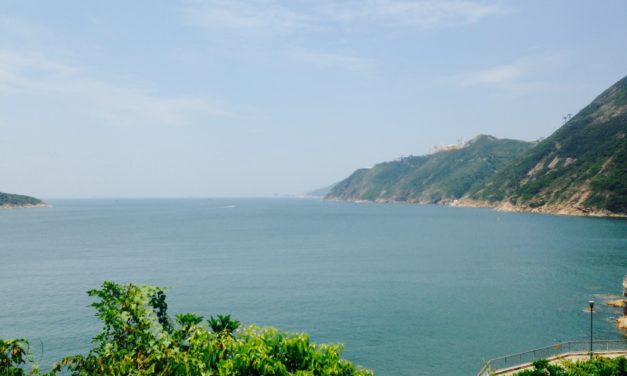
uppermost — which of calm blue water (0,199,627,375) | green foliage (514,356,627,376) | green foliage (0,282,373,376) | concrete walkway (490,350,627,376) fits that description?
green foliage (0,282,373,376)

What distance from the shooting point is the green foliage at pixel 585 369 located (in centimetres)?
3306

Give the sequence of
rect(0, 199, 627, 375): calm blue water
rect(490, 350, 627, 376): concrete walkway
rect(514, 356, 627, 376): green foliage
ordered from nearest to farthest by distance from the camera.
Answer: rect(514, 356, 627, 376): green foliage, rect(490, 350, 627, 376): concrete walkway, rect(0, 199, 627, 375): calm blue water

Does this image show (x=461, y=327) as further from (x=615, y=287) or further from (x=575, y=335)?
(x=615, y=287)

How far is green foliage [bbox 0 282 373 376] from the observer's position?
20359 millimetres

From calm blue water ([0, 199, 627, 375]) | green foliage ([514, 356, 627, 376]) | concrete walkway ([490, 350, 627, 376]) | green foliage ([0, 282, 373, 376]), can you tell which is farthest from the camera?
calm blue water ([0, 199, 627, 375])

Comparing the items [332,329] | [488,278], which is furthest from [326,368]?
[488,278]

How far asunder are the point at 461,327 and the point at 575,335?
46.0ft

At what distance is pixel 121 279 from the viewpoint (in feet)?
302

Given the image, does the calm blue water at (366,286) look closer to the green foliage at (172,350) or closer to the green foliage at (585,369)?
the green foliage at (585,369)

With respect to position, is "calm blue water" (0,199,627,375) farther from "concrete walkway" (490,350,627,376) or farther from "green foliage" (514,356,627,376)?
"green foliage" (514,356,627,376)

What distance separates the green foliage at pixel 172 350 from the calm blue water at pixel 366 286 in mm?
21321

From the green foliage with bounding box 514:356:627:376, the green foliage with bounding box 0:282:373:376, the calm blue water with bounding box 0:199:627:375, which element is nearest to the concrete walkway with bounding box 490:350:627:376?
the green foliage with bounding box 514:356:627:376

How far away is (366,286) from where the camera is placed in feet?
282

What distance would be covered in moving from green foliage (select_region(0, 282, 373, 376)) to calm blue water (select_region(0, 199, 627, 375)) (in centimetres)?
2132
